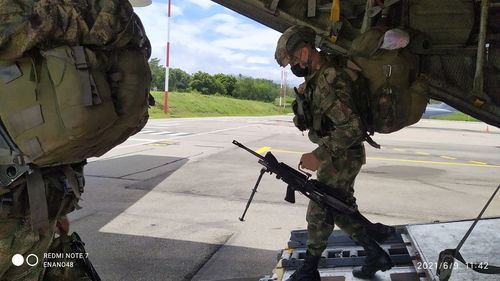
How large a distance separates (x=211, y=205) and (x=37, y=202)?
4194 millimetres

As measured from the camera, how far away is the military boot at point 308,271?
2.96 metres

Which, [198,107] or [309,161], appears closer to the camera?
[309,161]

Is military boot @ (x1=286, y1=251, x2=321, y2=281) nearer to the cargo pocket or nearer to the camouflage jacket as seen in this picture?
the camouflage jacket

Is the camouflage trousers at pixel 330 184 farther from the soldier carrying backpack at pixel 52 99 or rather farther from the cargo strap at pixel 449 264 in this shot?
the soldier carrying backpack at pixel 52 99

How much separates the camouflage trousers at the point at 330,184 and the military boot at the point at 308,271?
42mm

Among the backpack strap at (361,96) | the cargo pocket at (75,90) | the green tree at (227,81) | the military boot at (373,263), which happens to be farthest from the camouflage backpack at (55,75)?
the green tree at (227,81)

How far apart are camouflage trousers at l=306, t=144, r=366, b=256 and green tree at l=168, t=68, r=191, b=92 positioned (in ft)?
195

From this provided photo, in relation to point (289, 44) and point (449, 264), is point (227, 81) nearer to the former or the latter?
point (289, 44)

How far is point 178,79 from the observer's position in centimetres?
6738

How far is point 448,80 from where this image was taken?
3.18m

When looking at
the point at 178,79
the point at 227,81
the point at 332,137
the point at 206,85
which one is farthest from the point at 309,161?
the point at 178,79

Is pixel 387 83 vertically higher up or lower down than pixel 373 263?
higher up

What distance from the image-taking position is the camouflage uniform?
287cm

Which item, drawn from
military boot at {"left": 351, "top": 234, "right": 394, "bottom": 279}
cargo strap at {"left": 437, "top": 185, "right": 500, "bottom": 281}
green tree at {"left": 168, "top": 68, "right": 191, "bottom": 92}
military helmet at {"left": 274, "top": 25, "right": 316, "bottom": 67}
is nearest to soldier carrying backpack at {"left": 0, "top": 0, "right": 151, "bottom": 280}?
military helmet at {"left": 274, "top": 25, "right": 316, "bottom": 67}
